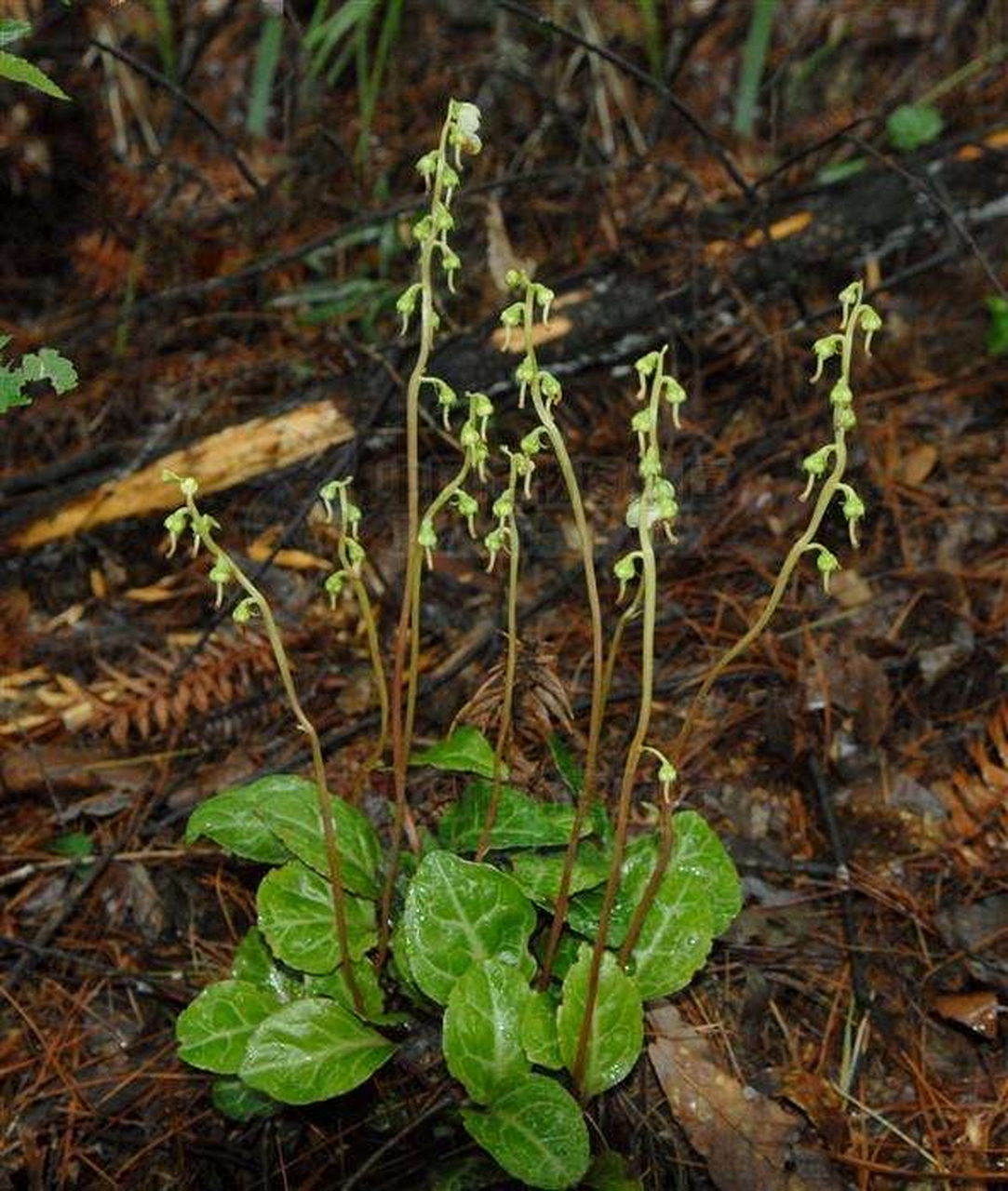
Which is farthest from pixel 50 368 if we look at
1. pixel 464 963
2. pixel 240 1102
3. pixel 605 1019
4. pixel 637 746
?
pixel 605 1019

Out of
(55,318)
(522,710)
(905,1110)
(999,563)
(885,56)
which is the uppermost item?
(885,56)

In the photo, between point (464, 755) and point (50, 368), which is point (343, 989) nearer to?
point (464, 755)

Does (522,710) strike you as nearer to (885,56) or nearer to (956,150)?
(956,150)

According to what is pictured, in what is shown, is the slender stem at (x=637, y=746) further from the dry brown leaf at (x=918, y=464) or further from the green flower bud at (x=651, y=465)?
the dry brown leaf at (x=918, y=464)

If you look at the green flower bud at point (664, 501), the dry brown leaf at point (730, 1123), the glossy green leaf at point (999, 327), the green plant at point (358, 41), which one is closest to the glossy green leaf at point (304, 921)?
the dry brown leaf at point (730, 1123)

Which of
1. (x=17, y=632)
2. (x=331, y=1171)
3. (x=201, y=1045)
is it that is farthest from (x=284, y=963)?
(x=17, y=632)
